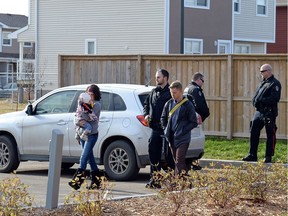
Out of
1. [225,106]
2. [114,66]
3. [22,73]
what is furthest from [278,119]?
[22,73]

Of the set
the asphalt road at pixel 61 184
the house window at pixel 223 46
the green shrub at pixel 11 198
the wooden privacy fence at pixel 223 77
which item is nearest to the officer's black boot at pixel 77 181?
the asphalt road at pixel 61 184

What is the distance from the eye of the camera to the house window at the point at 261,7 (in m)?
39.7

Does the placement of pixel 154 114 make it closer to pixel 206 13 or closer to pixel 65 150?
pixel 65 150

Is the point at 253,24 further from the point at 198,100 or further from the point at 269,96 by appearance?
the point at 198,100

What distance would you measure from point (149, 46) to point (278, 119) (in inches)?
623

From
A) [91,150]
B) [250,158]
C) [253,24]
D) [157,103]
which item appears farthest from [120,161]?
[253,24]

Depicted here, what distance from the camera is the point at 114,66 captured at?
20250 mm

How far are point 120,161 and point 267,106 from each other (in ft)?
11.6

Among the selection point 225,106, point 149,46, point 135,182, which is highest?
point 149,46

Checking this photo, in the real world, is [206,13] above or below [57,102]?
above

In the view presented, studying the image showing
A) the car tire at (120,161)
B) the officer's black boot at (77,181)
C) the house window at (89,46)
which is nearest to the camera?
the officer's black boot at (77,181)

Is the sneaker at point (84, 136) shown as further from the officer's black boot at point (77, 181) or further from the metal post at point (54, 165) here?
the metal post at point (54, 165)

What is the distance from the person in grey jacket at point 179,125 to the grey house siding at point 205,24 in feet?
72.8

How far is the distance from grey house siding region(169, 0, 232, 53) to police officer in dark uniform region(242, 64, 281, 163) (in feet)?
59.2
